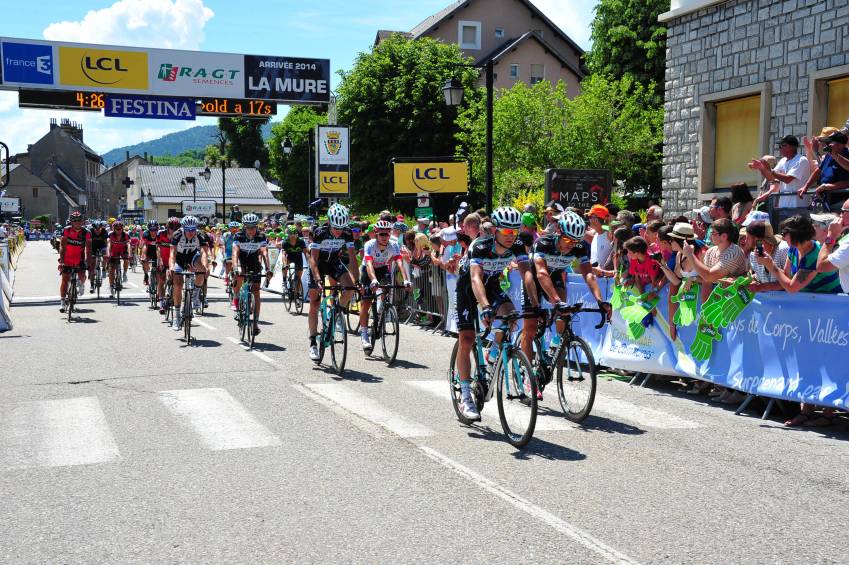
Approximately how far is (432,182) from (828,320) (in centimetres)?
2077

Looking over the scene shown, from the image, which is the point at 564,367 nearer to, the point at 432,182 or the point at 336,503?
the point at 336,503

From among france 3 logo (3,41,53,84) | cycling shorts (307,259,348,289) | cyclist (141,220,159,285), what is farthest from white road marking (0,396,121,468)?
france 3 logo (3,41,53,84)

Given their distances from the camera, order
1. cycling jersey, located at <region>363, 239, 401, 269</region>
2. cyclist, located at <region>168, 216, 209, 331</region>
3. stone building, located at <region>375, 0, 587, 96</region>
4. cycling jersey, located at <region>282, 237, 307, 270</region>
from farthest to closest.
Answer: stone building, located at <region>375, 0, 587, 96</region>
cycling jersey, located at <region>282, 237, 307, 270</region>
cyclist, located at <region>168, 216, 209, 331</region>
cycling jersey, located at <region>363, 239, 401, 269</region>

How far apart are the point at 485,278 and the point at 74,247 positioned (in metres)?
14.0

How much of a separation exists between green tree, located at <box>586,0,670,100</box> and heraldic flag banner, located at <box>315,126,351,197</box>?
18.6 m

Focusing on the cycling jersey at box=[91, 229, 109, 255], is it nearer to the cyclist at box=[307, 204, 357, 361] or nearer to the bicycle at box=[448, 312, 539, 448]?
the cyclist at box=[307, 204, 357, 361]

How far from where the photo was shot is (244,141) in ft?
375

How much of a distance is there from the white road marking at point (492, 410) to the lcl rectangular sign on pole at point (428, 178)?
17.8 meters

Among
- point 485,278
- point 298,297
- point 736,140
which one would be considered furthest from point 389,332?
point 736,140

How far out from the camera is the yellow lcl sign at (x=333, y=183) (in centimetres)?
3002

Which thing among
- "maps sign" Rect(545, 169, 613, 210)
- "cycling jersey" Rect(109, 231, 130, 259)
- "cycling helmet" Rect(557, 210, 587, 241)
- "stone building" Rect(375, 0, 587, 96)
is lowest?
"cycling jersey" Rect(109, 231, 130, 259)

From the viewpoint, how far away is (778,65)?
1712cm

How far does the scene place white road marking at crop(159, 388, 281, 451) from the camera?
7426mm

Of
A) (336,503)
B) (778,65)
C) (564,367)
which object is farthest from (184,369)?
(778,65)
